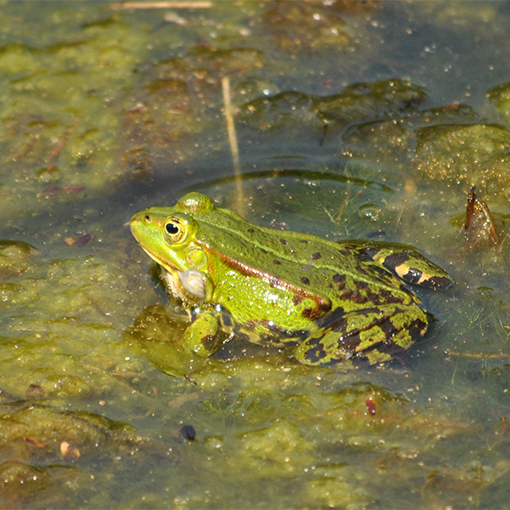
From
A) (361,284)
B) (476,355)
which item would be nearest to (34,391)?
(361,284)

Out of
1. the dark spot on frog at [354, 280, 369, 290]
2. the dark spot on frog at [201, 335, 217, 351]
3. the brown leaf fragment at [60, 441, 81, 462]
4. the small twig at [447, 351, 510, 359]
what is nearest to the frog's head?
the dark spot on frog at [201, 335, 217, 351]

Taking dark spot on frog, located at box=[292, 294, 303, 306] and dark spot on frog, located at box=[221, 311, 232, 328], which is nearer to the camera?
dark spot on frog, located at box=[292, 294, 303, 306]

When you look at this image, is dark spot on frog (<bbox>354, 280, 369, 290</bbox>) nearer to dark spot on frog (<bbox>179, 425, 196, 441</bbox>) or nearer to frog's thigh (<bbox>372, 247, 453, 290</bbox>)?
frog's thigh (<bbox>372, 247, 453, 290</bbox>)

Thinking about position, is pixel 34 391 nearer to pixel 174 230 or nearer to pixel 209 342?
pixel 209 342

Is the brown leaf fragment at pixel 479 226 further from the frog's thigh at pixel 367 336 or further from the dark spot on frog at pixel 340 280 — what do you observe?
the dark spot on frog at pixel 340 280

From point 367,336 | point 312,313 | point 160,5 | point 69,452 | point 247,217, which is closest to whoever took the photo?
point 69,452

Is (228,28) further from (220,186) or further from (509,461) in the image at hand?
(509,461)

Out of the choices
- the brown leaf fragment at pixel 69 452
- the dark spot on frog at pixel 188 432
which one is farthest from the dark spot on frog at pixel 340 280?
the brown leaf fragment at pixel 69 452
